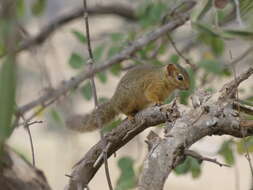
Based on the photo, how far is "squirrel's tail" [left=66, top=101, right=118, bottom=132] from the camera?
9.72 ft

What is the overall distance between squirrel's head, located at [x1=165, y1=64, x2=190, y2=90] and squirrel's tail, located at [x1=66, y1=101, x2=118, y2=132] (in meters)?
0.39

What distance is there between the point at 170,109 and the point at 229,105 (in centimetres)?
19

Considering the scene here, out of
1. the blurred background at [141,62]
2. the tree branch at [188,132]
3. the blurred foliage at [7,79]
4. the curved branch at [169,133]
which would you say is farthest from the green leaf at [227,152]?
the blurred foliage at [7,79]

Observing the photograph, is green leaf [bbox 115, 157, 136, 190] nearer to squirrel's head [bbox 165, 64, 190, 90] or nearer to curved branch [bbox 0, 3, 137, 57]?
squirrel's head [bbox 165, 64, 190, 90]

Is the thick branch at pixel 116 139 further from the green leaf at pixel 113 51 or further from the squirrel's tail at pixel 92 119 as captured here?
the green leaf at pixel 113 51

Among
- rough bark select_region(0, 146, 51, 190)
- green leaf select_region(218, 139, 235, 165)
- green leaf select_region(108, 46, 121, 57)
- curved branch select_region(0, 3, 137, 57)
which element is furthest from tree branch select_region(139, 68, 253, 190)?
curved branch select_region(0, 3, 137, 57)

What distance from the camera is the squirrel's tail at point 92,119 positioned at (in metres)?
2.96

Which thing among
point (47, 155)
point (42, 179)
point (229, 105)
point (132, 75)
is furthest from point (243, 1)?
point (47, 155)

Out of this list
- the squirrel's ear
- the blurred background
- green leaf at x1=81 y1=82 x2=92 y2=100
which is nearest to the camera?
the blurred background

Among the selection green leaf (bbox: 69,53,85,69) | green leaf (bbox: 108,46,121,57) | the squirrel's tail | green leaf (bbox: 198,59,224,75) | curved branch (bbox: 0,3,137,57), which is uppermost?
curved branch (bbox: 0,3,137,57)

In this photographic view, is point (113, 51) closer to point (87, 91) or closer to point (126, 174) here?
point (87, 91)

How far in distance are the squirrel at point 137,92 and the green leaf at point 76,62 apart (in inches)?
12.7

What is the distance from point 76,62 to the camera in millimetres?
3301

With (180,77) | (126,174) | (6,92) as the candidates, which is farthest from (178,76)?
(6,92)
